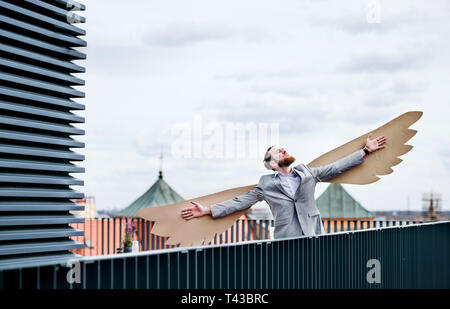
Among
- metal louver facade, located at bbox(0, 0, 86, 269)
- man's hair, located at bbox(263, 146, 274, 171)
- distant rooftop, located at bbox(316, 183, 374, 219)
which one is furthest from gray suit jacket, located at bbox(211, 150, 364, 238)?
distant rooftop, located at bbox(316, 183, 374, 219)

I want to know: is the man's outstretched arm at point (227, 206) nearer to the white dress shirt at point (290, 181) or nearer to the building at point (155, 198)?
the white dress shirt at point (290, 181)

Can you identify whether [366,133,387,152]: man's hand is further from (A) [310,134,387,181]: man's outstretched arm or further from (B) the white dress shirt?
(B) the white dress shirt

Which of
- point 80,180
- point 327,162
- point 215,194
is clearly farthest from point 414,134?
point 80,180

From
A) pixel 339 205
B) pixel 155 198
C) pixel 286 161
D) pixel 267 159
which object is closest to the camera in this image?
pixel 286 161

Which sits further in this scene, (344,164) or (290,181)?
(344,164)

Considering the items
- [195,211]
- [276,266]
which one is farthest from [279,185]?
[276,266]

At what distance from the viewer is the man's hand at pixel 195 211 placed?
8844mm

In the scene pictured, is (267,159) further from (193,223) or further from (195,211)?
(193,223)

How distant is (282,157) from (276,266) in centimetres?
268

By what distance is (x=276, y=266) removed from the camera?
579 centimetres

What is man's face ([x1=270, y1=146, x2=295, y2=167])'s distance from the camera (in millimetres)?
8227

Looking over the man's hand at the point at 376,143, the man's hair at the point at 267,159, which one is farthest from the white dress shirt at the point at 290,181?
the man's hand at the point at 376,143

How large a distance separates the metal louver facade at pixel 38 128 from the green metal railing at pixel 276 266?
7.07 ft

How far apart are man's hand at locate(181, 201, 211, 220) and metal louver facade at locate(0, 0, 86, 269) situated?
204cm
